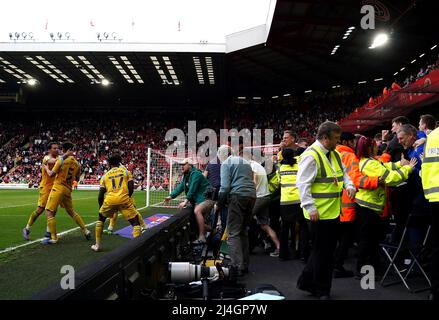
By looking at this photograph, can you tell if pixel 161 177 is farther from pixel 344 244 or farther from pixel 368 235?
pixel 368 235

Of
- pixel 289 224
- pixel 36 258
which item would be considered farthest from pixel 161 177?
pixel 289 224

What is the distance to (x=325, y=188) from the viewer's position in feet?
14.7

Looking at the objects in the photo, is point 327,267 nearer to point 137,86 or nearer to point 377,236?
point 377,236

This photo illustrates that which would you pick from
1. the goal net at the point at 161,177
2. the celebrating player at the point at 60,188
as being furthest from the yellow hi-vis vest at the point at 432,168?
the goal net at the point at 161,177

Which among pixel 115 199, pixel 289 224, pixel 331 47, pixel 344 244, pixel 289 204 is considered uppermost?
pixel 331 47

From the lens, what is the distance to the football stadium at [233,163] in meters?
4.51

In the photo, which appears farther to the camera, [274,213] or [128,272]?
[274,213]

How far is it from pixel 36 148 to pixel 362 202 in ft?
130

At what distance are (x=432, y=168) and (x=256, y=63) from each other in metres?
26.0

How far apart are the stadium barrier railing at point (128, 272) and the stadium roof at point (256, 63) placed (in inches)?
644

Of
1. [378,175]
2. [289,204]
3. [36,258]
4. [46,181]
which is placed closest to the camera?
[378,175]

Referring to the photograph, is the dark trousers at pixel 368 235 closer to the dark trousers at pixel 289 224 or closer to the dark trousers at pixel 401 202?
the dark trousers at pixel 401 202

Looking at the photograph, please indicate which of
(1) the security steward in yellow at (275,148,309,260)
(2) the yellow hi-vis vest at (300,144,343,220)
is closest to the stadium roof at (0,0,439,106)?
(1) the security steward in yellow at (275,148,309,260)
